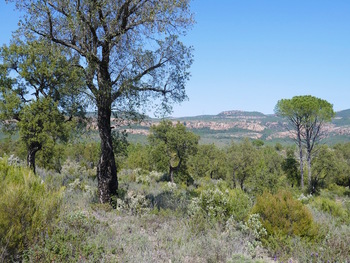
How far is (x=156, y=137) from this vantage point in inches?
1446

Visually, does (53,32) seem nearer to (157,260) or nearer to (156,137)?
(157,260)

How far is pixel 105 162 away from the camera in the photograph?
9062 millimetres

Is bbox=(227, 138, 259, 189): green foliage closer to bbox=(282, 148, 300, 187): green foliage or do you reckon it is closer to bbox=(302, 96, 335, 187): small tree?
bbox=(282, 148, 300, 187): green foliage

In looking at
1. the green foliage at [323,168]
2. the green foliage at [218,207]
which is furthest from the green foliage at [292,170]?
the green foliage at [218,207]

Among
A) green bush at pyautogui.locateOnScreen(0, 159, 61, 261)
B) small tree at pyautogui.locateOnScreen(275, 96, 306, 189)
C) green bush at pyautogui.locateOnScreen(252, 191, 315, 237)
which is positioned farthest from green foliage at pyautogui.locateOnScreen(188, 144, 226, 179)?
green bush at pyautogui.locateOnScreen(0, 159, 61, 261)

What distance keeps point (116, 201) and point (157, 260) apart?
4.64 metres

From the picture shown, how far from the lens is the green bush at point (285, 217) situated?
609 centimetres

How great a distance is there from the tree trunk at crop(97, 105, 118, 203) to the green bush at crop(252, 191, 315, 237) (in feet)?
16.3

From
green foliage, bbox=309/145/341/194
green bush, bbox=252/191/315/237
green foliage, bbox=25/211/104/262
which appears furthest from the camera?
green foliage, bbox=309/145/341/194

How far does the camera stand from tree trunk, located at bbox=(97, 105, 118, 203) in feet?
29.5

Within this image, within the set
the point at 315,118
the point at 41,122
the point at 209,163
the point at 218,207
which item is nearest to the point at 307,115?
the point at 315,118

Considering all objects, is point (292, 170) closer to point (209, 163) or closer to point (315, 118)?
point (315, 118)

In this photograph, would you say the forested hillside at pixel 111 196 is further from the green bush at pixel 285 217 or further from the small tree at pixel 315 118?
the small tree at pixel 315 118

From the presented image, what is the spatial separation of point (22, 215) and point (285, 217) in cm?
559
